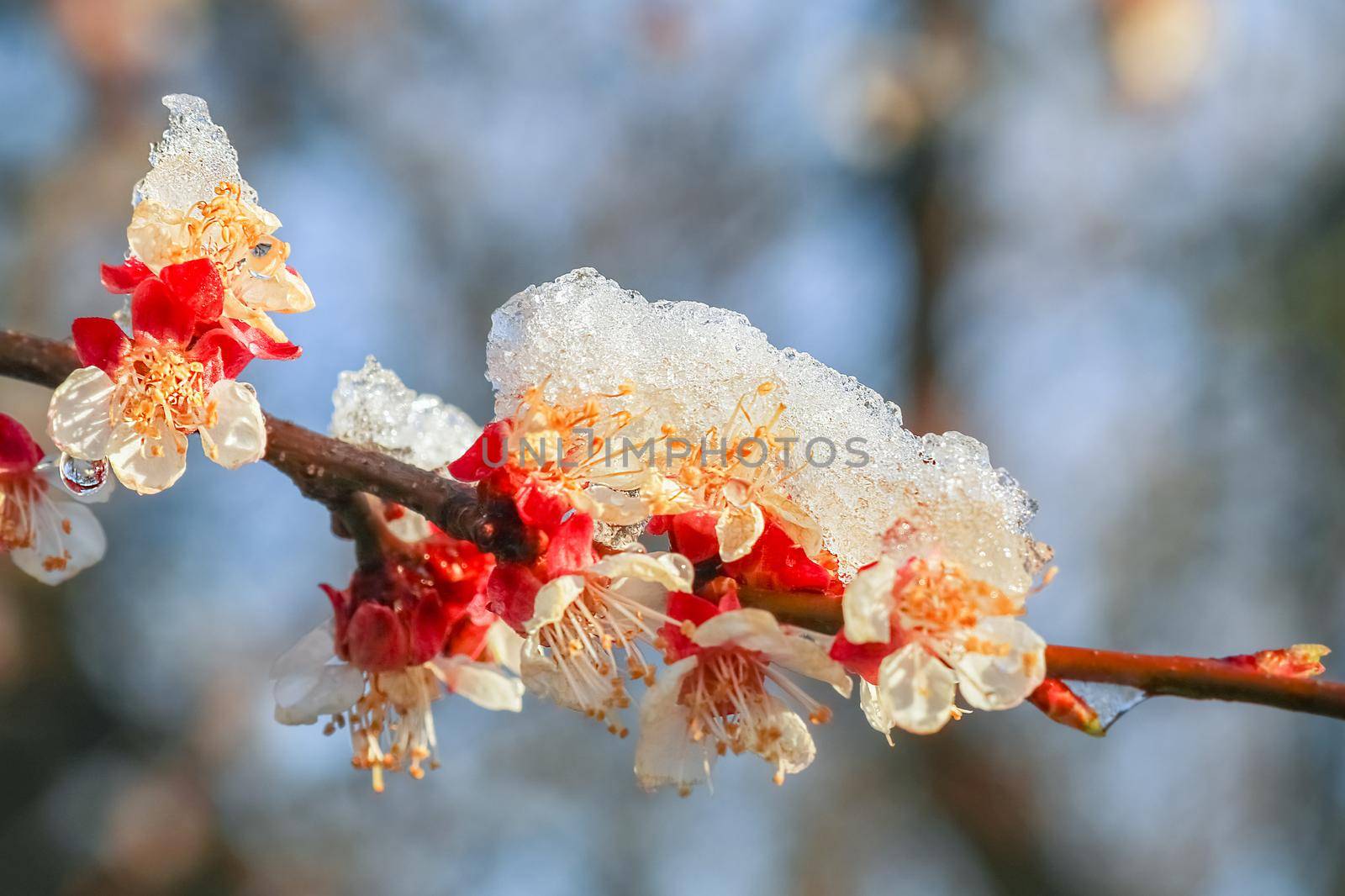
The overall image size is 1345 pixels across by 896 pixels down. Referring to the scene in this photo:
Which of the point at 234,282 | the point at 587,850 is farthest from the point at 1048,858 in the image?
the point at 234,282

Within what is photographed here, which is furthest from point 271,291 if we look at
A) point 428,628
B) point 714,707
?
point 714,707

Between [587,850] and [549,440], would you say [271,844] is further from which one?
[549,440]

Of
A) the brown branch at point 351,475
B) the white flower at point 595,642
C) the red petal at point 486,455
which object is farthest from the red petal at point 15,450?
the white flower at point 595,642

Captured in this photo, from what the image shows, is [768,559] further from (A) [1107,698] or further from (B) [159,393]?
(B) [159,393]

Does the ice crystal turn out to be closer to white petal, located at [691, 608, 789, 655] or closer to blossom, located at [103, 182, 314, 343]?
white petal, located at [691, 608, 789, 655]

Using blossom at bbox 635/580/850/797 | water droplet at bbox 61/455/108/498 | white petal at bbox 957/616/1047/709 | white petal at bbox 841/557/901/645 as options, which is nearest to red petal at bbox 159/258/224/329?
water droplet at bbox 61/455/108/498

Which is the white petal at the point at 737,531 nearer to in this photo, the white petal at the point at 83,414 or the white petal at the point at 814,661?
the white petal at the point at 814,661
